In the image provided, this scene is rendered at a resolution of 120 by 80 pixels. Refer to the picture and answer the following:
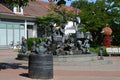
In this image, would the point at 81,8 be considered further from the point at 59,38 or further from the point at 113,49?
the point at 59,38

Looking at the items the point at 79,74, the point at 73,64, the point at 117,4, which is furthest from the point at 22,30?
the point at 79,74

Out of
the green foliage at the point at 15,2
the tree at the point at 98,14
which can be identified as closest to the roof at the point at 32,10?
the tree at the point at 98,14

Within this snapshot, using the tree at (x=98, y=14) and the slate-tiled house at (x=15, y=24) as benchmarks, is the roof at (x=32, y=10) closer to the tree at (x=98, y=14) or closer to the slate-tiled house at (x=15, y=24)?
the slate-tiled house at (x=15, y=24)

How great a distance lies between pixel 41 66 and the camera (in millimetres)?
15742

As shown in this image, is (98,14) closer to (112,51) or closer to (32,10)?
(112,51)

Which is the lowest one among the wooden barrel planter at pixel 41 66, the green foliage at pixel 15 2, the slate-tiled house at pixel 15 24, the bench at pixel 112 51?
the wooden barrel planter at pixel 41 66

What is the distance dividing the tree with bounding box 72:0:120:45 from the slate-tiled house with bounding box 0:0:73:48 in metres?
8.73

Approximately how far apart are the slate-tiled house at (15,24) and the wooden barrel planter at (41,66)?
28.7m

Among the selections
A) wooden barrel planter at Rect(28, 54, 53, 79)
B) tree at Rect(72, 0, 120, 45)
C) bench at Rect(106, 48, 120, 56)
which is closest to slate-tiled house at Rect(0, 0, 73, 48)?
tree at Rect(72, 0, 120, 45)

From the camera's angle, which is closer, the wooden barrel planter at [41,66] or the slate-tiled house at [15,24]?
the wooden barrel planter at [41,66]

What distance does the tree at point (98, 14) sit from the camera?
39.0 m

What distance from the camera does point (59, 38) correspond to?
2577 cm

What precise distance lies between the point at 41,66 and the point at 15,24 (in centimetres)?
3258

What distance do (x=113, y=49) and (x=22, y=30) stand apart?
19.2 meters
